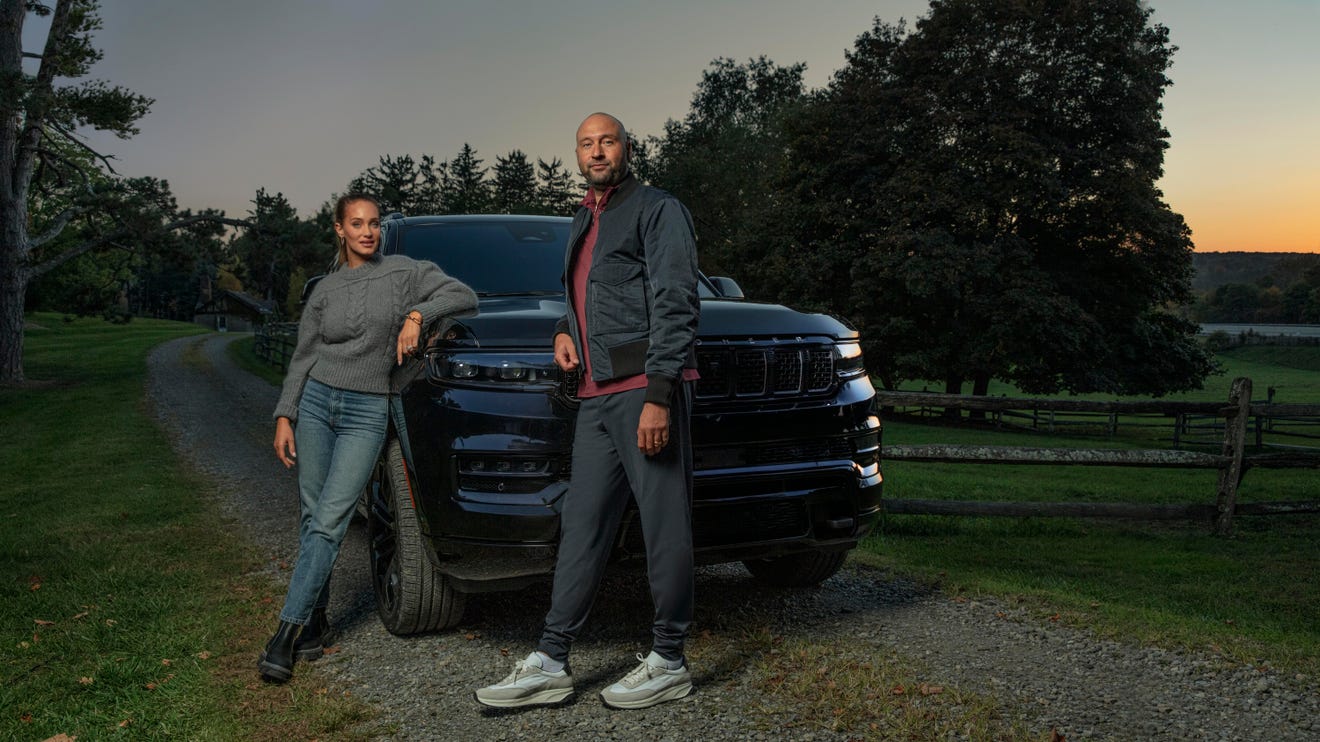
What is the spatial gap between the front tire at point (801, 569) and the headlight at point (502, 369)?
1818mm

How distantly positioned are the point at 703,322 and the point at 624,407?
79 cm

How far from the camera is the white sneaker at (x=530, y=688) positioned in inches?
139

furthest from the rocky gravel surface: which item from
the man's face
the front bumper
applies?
the man's face

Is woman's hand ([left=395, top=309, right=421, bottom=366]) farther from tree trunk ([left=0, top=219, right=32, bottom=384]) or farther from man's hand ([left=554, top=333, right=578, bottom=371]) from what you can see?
tree trunk ([left=0, top=219, right=32, bottom=384])

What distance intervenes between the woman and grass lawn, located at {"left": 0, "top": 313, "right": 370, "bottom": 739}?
370 mm

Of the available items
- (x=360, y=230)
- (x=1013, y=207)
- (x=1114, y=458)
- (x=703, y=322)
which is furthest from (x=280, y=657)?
(x=1013, y=207)

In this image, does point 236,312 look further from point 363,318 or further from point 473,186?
point 363,318

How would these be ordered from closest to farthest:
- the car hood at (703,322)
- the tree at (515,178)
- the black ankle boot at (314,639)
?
the car hood at (703,322) → the black ankle boot at (314,639) → the tree at (515,178)

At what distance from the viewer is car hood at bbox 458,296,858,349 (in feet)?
12.6

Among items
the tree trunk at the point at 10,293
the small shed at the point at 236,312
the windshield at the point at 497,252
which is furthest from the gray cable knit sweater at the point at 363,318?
the small shed at the point at 236,312

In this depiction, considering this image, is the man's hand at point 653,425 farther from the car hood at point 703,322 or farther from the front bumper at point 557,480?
the car hood at point 703,322

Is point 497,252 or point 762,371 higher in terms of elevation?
point 497,252

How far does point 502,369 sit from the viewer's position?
12.3ft

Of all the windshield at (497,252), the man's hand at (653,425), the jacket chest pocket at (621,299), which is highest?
the windshield at (497,252)
